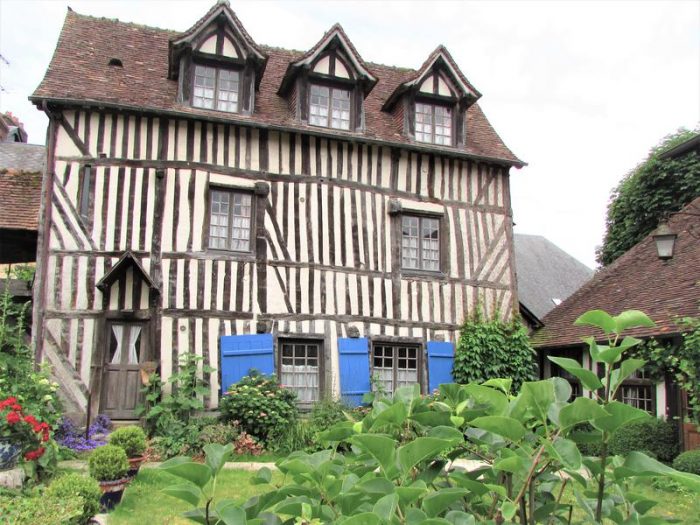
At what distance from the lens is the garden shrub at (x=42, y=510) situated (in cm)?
436

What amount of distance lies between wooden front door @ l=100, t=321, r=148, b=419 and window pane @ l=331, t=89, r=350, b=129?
5054 mm

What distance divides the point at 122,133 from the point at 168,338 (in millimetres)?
3491

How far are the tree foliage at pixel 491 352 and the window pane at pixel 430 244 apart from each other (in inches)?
48.8

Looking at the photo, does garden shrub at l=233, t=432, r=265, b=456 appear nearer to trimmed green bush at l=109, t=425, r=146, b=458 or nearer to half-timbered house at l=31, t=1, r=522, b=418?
half-timbered house at l=31, t=1, r=522, b=418

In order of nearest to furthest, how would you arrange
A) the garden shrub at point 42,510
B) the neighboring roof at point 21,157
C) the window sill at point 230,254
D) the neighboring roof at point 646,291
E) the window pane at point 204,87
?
1. the garden shrub at point 42,510
2. the neighboring roof at point 646,291
3. the window sill at point 230,254
4. the window pane at point 204,87
5. the neighboring roof at point 21,157

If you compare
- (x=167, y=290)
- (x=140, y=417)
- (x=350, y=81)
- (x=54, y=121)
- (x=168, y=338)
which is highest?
(x=350, y=81)

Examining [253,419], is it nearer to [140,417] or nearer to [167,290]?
[140,417]

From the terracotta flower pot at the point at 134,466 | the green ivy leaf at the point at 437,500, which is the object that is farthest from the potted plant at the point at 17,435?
the green ivy leaf at the point at 437,500

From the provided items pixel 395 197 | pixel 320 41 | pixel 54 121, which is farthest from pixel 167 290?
pixel 320 41

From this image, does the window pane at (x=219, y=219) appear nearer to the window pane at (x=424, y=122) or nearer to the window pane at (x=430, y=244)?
the window pane at (x=430, y=244)

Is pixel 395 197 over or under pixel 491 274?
over

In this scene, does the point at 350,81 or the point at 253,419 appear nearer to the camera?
the point at 253,419

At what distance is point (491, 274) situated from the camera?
40.5ft

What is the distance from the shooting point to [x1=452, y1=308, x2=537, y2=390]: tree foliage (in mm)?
11445
